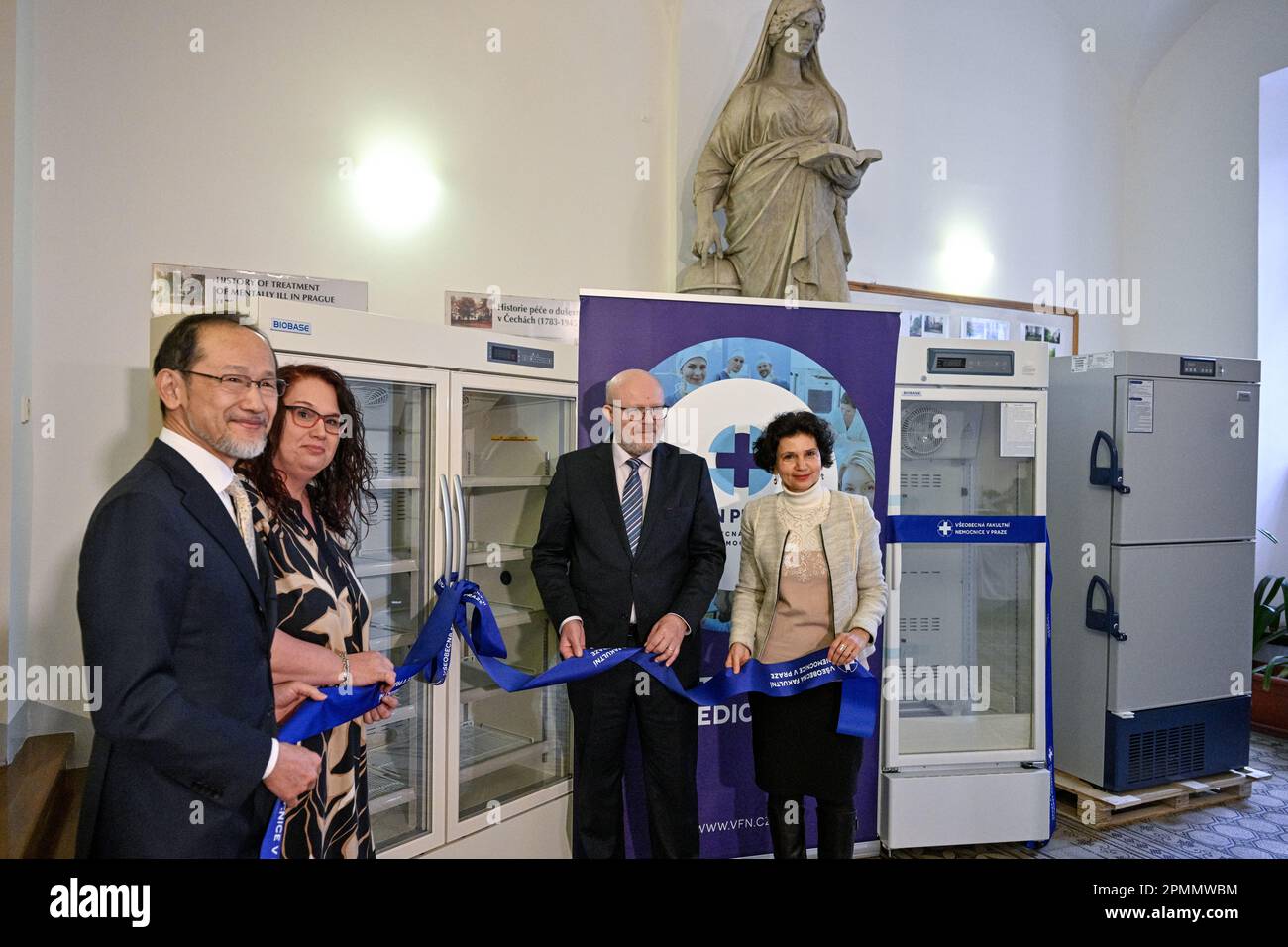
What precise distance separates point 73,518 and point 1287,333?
7.12 m

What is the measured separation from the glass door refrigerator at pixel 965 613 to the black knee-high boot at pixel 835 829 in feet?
→ 2.65

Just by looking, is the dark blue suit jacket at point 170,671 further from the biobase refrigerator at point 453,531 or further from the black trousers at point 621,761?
the black trousers at point 621,761

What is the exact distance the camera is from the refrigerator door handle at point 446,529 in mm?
2623

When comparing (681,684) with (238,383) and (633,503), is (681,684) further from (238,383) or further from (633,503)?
(238,383)

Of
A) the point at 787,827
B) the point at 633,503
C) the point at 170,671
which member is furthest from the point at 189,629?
the point at 787,827

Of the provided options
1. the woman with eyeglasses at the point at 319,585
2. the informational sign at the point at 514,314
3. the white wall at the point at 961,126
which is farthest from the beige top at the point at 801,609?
the white wall at the point at 961,126

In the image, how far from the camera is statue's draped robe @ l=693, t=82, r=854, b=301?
146 inches

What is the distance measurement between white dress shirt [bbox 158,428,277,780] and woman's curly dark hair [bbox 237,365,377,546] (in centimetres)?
35

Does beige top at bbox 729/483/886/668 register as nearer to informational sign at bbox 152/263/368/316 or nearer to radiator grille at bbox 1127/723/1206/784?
informational sign at bbox 152/263/368/316

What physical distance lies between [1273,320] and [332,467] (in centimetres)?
623

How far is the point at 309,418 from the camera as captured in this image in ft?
6.31

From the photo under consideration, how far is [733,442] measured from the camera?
3.04 meters
